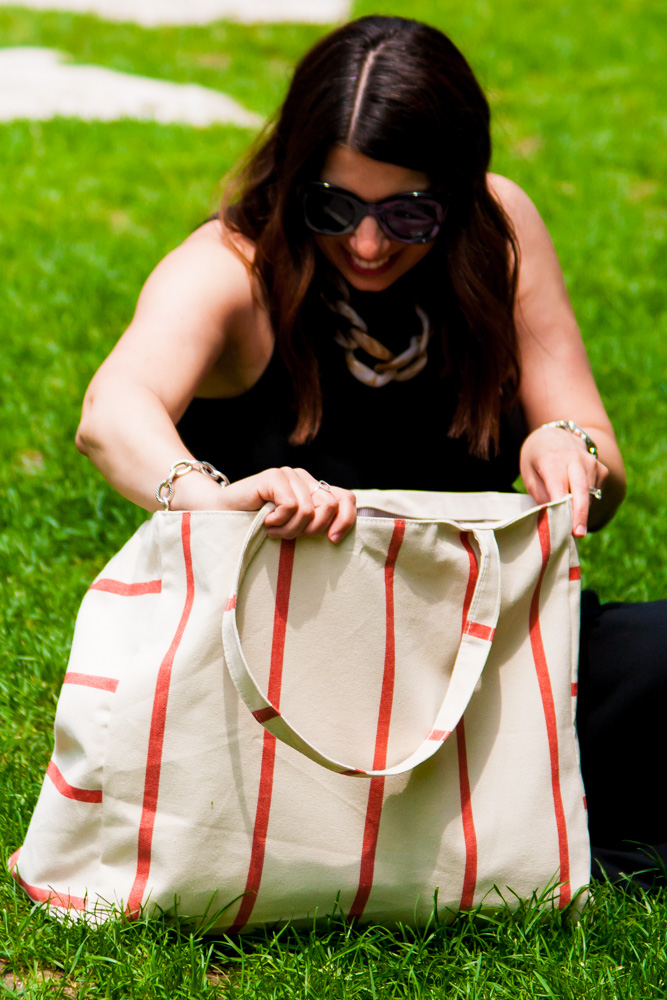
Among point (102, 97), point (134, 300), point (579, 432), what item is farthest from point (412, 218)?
point (102, 97)

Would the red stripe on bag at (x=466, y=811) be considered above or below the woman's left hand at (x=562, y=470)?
below

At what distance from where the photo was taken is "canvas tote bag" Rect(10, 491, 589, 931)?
1.64m

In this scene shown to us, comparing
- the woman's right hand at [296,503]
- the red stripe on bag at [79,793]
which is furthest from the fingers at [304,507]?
the red stripe on bag at [79,793]

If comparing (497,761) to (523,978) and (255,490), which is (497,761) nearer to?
(523,978)

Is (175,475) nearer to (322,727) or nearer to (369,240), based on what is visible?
(322,727)

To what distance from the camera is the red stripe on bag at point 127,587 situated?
1.72m

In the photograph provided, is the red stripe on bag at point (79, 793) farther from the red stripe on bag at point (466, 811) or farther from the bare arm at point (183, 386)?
the red stripe on bag at point (466, 811)

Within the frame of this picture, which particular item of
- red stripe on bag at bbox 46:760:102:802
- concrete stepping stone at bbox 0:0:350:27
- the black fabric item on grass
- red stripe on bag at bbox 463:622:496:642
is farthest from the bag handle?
concrete stepping stone at bbox 0:0:350:27

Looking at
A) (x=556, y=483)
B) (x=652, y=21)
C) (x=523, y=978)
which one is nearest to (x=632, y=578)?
(x=556, y=483)

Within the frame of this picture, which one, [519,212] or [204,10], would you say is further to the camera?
[204,10]

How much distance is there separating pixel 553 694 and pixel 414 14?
7.21m

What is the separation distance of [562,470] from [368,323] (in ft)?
1.85

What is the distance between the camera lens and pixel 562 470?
75.1 inches

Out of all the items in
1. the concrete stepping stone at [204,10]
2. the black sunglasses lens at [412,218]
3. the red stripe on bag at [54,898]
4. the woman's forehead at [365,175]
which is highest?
Answer: the concrete stepping stone at [204,10]
